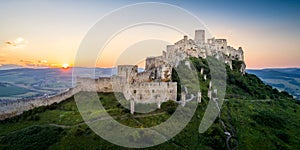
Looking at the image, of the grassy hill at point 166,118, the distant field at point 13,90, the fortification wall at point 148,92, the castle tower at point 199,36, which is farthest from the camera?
the distant field at point 13,90

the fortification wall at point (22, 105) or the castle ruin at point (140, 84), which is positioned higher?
the castle ruin at point (140, 84)

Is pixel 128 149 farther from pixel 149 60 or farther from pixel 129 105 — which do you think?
pixel 149 60

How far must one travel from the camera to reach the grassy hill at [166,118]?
37.4 metres

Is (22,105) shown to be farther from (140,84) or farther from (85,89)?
(140,84)

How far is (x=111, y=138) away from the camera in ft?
120

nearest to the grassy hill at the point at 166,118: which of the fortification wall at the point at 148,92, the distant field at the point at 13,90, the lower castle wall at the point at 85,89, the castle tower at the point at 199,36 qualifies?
the lower castle wall at the point at 85,89

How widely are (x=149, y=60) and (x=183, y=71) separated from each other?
8.81m

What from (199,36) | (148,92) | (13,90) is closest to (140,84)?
(148,92)

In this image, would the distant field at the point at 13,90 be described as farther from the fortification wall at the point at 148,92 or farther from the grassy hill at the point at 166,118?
the fortification wall at the point at 148,92

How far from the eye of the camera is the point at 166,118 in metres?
41.8

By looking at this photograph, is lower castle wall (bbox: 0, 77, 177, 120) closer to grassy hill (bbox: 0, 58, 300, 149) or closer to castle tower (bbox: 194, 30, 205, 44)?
grassy hill (bbox: 0, 58, 300, 149)

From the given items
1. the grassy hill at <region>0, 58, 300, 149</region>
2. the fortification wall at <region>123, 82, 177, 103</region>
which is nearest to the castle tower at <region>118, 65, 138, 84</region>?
the grassy hill at <region>0, 58, 300, 149</region>

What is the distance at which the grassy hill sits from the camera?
37375 millimetres

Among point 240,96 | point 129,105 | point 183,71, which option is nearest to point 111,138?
point 129,105
